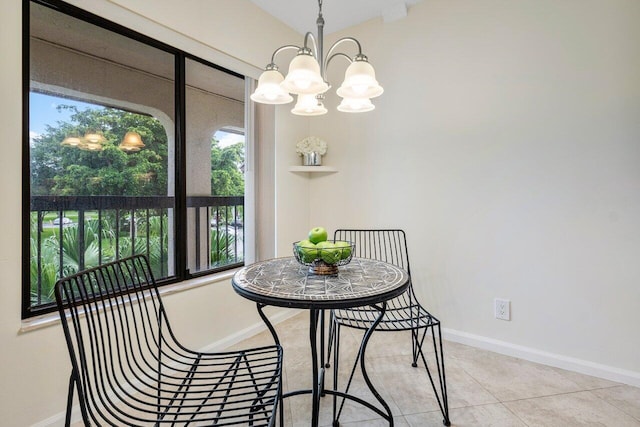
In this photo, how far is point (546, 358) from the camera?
2059 mm

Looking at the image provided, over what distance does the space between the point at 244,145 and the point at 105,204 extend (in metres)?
1.11

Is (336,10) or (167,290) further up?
(336,10)

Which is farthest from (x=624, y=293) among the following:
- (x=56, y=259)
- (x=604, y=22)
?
(x=56, y=259)

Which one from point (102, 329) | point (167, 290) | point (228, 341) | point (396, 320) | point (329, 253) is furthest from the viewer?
point (228, 341)

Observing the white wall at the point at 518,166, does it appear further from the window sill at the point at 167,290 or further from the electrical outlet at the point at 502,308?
the window sill at the point at 167,290

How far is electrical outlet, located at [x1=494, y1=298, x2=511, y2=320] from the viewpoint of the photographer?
2.19 m

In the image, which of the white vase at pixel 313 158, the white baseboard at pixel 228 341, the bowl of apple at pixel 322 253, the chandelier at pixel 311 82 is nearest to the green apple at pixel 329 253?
the bowl of apple at pixel 322 253

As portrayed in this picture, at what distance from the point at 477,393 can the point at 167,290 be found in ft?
6.24

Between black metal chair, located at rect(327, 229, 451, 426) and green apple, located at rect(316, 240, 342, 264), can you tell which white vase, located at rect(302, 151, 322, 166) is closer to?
black metal chair, located at rect(327, 229, 451, 426)

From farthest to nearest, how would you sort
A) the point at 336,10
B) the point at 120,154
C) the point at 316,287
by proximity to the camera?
the point at 336,10 → the point at 120,154 → the point at 316,287

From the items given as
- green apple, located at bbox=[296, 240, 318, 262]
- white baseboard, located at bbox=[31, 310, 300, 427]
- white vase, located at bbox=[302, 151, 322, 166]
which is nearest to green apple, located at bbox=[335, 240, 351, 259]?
green apple, located at bbox=[296, 240, 318, 262]

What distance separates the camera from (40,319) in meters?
1.48

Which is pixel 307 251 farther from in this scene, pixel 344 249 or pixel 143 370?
pixel 143 370

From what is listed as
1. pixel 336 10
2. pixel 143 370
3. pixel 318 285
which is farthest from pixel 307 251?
pixel 336 10
